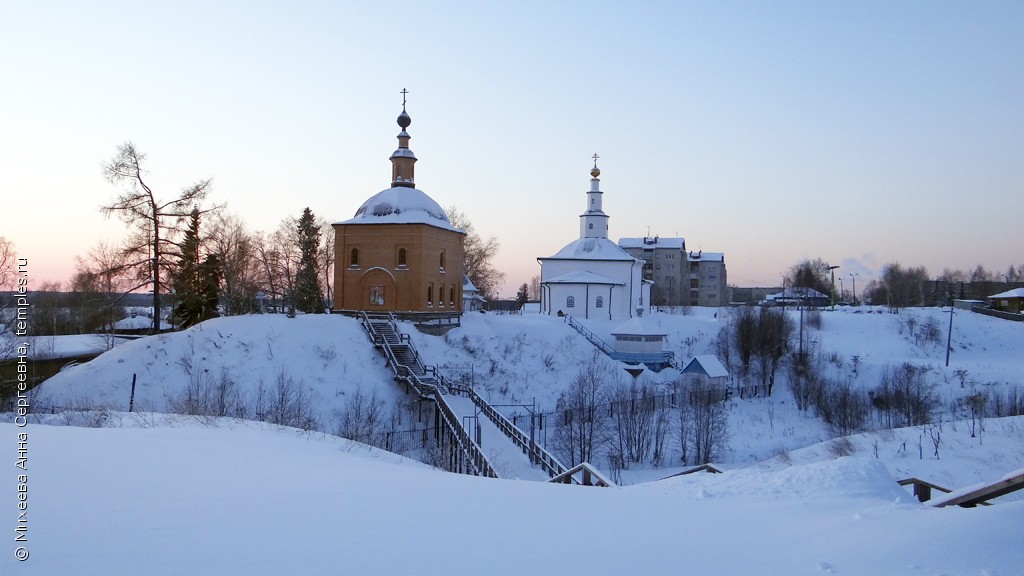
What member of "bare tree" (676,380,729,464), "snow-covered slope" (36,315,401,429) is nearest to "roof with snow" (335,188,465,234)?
"snow-covered slope" (36,315,401,429)

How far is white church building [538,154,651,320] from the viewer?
47.5 m

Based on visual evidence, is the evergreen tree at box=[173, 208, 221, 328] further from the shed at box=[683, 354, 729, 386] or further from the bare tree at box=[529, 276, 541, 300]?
the bare tree at box=[529, 276, 541, 300]

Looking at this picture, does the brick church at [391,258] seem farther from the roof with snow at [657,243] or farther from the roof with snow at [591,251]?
the roof with snow at [657,243]

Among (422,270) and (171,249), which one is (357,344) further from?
(171,249)

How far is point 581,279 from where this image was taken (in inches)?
1873

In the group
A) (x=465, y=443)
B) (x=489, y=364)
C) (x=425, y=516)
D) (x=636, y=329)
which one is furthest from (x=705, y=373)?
(x=425, y=516)

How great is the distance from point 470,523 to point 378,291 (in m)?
29.5

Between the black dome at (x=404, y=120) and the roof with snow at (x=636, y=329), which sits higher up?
the black dome at (x=404, y=120)

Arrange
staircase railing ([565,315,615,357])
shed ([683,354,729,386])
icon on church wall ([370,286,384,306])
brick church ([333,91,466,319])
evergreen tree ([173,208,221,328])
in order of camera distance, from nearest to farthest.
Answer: evergreen tree ([173,208,221,328]) → brick church ([333,91,466,319]) → icon on church wall ([370,286,384,306]) → shed ([683,354,729,386]) → staircase railing ([565,315,615,357])

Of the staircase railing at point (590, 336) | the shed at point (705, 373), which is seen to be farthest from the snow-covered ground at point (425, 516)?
the staircase railing at point (590, 336)

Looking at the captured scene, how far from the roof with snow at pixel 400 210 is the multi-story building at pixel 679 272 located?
55460 mm

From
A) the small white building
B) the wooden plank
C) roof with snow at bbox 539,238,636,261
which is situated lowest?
the small white building

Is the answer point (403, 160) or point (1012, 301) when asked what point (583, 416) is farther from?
point (1012, 301)

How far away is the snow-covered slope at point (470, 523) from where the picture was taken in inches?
187
